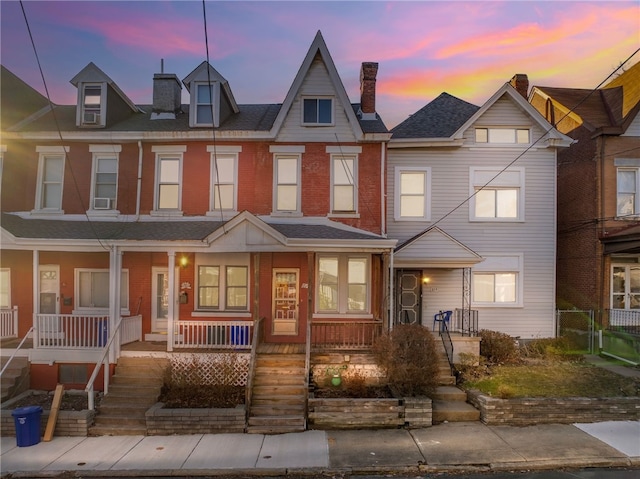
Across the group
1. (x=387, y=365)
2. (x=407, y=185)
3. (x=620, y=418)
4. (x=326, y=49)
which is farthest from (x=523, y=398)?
(x=326, y=49)

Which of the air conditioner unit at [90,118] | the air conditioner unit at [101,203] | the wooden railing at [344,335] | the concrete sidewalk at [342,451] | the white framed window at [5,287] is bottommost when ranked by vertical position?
the concrete sidewalk at [342,451]

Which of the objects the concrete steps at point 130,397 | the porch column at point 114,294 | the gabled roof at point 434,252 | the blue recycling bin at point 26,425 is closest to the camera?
the blue recycling bin at point 26,425

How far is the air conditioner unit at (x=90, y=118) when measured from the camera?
14695 mm

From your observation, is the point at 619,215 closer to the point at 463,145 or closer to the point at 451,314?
the point at 463,145

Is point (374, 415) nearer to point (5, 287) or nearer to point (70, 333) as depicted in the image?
point (70, 333)

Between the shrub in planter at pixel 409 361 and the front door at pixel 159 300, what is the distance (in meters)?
7.46

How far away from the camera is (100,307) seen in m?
14.0

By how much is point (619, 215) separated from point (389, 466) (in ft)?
44.5

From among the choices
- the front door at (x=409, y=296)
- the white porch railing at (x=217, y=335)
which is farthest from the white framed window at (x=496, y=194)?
the white porch railing at (x=217, y=335)

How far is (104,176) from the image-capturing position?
564 inches

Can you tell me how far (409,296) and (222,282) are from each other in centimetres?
672

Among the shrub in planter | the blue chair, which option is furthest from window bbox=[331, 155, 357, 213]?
the shrub in planter

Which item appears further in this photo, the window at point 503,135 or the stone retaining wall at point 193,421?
the window at point 503,135

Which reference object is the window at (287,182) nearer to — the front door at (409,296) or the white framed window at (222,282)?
the white framed window at (222,282)
